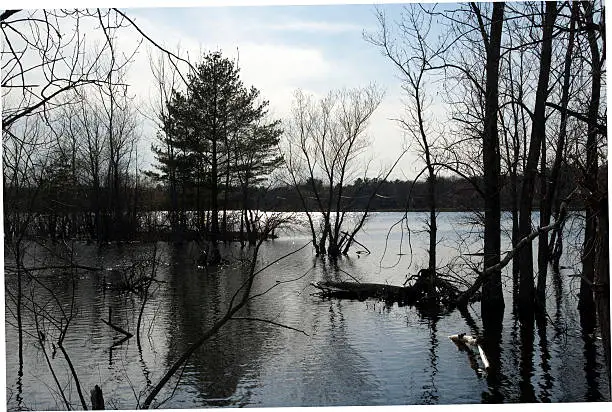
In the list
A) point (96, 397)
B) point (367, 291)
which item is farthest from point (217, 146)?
point (96, 397)

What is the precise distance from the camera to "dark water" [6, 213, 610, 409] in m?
6.25

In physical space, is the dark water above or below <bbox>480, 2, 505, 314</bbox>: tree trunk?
below

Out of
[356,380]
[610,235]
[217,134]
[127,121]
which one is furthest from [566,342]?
[127,121]

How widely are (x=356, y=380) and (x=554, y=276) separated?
865 cm

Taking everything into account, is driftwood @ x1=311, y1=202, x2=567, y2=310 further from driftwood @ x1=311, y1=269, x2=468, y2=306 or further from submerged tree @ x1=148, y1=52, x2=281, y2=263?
submerged tree @ x1=148, y1=52, x2=281, y2=263

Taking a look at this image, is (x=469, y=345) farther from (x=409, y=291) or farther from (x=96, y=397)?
(x=96, y=397)

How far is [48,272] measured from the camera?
52.6 feet

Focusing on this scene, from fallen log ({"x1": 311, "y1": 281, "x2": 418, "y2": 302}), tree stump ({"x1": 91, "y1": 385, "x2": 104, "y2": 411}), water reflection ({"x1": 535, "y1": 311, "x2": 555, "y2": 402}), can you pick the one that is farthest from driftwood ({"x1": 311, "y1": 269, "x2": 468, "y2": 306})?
tree stump ({"x1": 91, "y1": 385, "x2": 104, "y2": 411})

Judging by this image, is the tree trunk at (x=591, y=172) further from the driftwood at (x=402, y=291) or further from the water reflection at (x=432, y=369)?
the driftwood at (x=402, y=291)

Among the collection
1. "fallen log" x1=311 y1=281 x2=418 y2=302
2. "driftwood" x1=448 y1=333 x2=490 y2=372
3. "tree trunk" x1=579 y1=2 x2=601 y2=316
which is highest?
"tree trunk" x1=579 y1=2 x2=601 y2=316

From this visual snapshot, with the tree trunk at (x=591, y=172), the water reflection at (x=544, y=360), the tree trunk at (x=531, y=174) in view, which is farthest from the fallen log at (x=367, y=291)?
the tree trunk at (x=591, y=172)

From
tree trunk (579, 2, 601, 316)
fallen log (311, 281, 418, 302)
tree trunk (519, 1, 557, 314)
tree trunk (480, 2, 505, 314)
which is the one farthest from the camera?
fallen log (311, 281, 418, 302)

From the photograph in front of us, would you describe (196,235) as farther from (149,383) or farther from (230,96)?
(149,383)

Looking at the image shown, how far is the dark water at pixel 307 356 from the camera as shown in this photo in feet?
20.5
